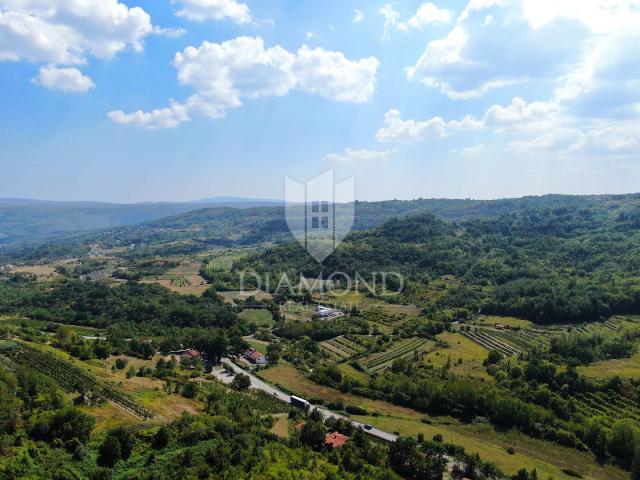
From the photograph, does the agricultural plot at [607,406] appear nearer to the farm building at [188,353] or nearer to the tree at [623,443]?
the tree at [623,443]

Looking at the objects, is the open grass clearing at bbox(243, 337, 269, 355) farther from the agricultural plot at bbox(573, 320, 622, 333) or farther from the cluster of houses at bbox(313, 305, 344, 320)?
the agricultural plot at bbox(573, 320, 622, 333)

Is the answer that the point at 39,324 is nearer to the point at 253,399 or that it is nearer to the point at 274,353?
the point at 274,353

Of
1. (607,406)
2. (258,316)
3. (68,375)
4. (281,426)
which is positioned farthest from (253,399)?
(258,316)

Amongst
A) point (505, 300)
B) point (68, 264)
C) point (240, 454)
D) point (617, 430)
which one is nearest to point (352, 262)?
point (505, 300)

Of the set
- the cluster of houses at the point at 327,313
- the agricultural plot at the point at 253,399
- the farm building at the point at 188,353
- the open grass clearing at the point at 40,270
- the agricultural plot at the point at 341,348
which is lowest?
the open grass clearing at the point at 40,270

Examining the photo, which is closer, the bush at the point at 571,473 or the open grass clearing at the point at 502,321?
the bush at the point at 571,473

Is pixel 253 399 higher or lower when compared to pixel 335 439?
lower

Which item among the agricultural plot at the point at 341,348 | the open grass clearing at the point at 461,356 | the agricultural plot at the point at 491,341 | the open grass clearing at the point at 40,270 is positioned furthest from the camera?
the open grass clearing at the point at 40,270

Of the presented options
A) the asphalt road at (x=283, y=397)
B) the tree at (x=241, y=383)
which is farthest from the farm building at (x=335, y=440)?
the tree at (x=241, y=383)
